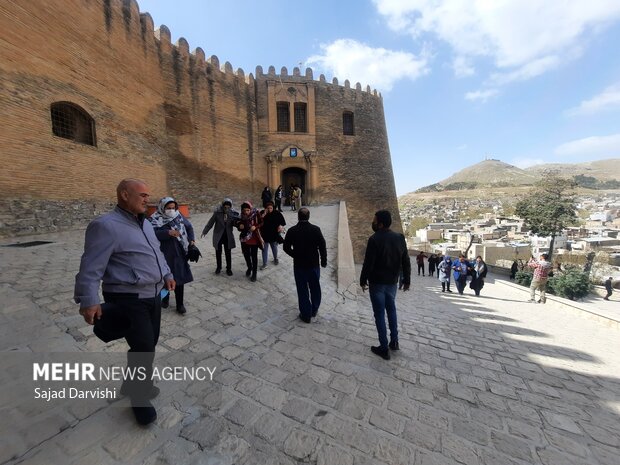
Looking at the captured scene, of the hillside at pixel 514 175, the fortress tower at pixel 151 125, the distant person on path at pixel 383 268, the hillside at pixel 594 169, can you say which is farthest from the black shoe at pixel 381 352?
the hillside at pixel 594 169

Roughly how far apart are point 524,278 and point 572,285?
2.27 m

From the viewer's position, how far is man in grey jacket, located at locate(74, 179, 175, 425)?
1.84 m

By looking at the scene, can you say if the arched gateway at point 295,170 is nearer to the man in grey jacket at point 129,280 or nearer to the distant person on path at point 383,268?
the distant person on path at point 383,268

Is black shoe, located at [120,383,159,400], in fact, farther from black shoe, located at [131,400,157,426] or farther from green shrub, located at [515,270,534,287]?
green shrub, located at [515,270,534,287]

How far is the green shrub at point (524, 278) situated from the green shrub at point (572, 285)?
1.62m

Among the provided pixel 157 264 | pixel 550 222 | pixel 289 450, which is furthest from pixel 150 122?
pixel 550 222

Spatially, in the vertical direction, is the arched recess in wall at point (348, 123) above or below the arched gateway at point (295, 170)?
above

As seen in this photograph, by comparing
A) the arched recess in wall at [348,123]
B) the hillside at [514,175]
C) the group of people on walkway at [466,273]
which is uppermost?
the hillside at [514,175]

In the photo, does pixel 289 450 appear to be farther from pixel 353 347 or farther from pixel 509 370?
pixel 509 370

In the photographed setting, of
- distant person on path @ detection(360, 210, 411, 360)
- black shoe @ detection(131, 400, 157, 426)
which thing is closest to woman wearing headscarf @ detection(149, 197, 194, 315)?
black shoe @ detection(131, 400, 157, 426)

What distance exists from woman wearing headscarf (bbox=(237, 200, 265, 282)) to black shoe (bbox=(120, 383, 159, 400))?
3134mm

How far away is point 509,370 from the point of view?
343cm

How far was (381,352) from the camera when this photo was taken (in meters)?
3.33

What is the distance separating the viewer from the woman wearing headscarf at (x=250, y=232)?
5293 mm
